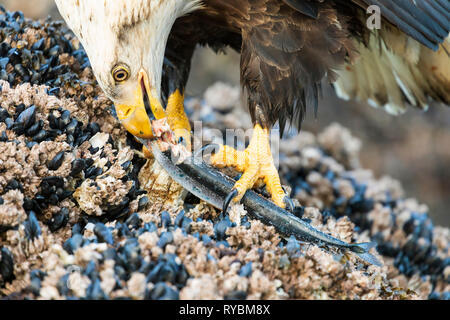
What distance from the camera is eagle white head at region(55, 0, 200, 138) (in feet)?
7.30

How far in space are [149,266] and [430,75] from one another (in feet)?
8.98

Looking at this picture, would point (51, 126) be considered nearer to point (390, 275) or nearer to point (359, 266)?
point (359, 266)

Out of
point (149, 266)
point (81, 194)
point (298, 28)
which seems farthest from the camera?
point (298, 28)

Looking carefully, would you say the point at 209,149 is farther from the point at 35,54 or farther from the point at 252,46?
the point at 35,54

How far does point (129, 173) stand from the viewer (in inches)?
96.1

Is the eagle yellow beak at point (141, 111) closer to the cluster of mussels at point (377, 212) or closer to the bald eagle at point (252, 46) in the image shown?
the bald eagle at point (252, 46)

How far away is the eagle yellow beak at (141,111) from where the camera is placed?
7.68ft

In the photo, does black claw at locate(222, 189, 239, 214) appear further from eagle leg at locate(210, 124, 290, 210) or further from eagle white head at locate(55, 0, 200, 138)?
eagle white head at locate(55, 0, 200, 138)

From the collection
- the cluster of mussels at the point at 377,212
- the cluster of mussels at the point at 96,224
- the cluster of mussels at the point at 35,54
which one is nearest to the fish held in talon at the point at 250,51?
the cluster of mussels at the point at 96,224

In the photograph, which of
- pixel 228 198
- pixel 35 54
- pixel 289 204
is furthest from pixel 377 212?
pixel 35 54

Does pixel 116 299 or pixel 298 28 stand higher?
pixel 298 28

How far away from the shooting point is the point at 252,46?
8.79 ft

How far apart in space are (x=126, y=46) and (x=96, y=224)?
2.76ft
